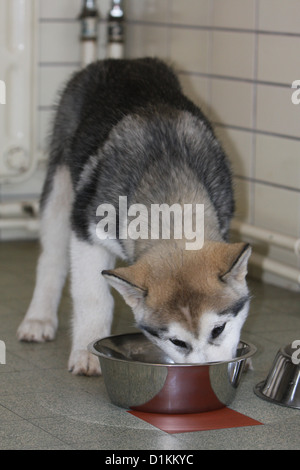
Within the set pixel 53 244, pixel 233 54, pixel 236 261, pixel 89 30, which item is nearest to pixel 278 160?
pixel 233 54

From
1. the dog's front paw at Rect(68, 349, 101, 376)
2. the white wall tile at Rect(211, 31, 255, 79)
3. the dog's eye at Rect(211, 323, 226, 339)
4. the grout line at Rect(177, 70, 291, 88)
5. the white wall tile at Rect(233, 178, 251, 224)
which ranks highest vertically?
the white wall tile at Rect(211, 31, 255, 79)

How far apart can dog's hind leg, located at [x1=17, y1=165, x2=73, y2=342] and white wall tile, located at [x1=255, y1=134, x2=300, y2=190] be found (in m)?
1.32

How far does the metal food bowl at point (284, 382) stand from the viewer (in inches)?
119

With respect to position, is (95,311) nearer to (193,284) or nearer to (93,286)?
(93,286)

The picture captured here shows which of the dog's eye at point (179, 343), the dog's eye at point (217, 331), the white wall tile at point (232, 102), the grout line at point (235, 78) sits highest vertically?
the grout line at point (235, 78)

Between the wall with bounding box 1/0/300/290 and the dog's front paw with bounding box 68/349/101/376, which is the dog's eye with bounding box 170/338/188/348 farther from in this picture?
the wall with bounding box 1/0/300/290

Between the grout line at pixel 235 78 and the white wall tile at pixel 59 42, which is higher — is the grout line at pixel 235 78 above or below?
below

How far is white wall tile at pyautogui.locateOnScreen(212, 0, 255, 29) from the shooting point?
486 centimetres

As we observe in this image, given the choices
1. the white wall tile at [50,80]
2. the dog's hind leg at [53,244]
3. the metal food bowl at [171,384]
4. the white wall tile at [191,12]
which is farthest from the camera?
the white wall tile at [50,80]

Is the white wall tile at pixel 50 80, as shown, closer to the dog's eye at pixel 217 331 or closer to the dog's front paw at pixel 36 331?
the dog's front paw at pixel 36 331

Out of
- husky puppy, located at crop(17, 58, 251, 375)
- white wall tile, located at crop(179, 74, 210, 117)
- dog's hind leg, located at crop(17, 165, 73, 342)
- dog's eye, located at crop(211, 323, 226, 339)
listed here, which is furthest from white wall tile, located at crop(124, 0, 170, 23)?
dog's eye, located at crop(211, 323, 226, 339)

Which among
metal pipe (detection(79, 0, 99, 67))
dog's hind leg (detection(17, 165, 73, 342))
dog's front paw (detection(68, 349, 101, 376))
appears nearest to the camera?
dog's front paw (detection(68, 349, 101, 376))

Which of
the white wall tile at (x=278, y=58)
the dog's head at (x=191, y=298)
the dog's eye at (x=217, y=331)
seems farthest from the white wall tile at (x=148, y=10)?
the dog's eye at (x=217, y=331)

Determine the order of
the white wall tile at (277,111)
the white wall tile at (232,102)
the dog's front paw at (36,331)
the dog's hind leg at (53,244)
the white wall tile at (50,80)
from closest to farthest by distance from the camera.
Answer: the dog's front paw at (36,331) → the dog's hind leg at (53,244) → the white wall tile at (277,111) → the white wall tile at (232,102) → the white wall tile at (50,80)
